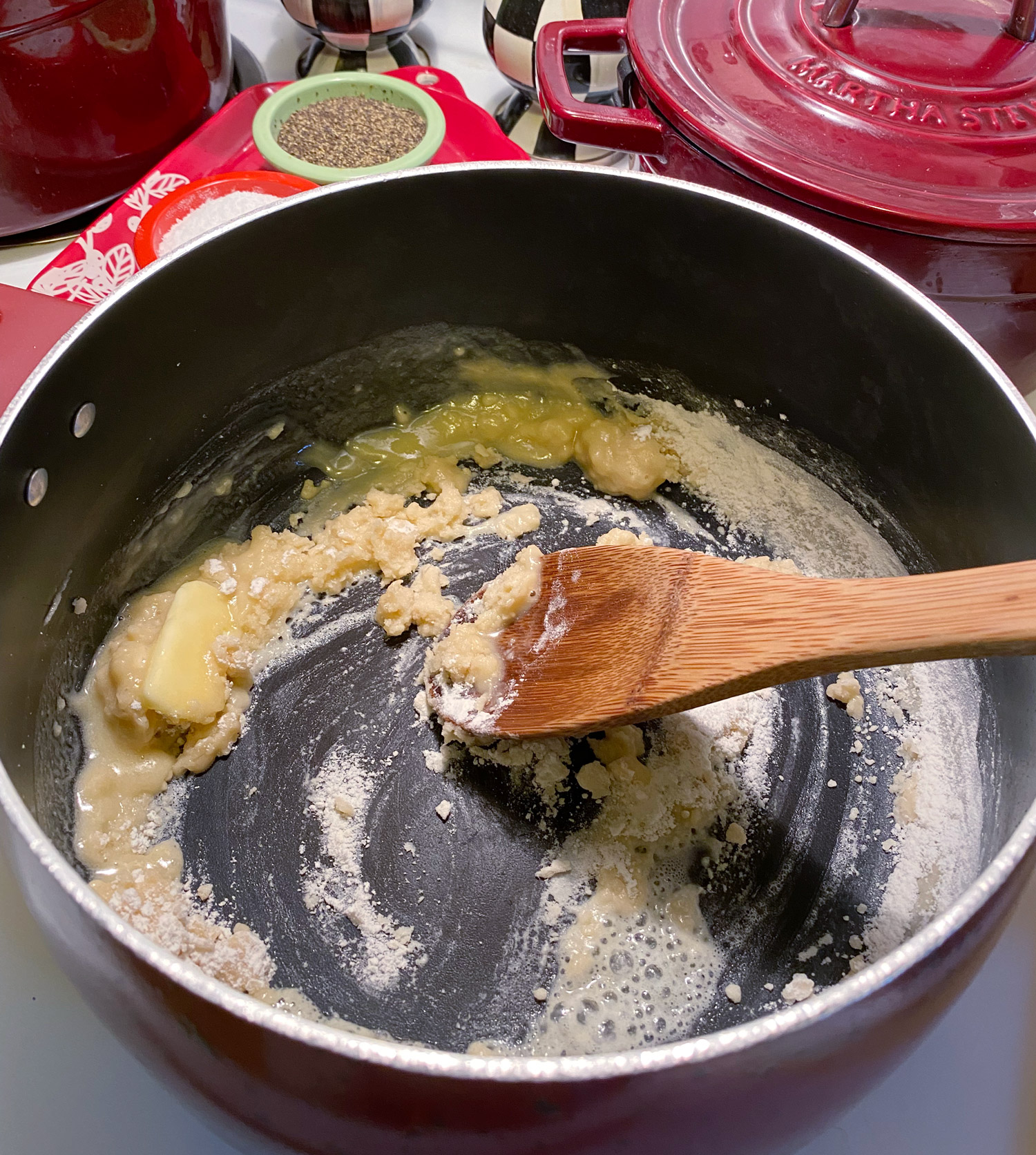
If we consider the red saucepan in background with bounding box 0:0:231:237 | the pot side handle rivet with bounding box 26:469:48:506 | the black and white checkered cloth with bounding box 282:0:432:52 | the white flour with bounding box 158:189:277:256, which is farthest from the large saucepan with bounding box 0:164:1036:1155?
the black and white checkered cloth with bounding box 282:0:432:52

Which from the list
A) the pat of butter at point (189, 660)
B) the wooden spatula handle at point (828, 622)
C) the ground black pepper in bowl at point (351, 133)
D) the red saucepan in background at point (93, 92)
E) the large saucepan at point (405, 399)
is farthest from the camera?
the ground black pepper in bowl at point (351, 133)

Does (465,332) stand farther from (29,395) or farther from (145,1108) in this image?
(145,1108)

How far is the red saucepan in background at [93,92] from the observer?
3.30 ft

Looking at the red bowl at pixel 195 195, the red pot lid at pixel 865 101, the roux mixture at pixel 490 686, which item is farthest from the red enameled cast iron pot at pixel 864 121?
the red bowl at pixel 195 195

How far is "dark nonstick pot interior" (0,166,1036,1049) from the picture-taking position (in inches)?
30.7

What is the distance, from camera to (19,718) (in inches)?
29.3

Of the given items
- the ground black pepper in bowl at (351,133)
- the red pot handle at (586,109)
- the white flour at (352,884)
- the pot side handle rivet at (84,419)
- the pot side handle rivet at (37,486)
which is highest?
the red pot handle at (586,109)

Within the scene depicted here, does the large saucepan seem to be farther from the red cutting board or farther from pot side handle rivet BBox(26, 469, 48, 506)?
the red cutting board

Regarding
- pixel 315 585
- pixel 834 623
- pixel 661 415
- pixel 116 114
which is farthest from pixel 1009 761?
pixel 116 114

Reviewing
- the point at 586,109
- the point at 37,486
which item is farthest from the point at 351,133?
the point at 37,486

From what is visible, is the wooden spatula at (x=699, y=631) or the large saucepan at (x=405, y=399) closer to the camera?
the large saucepan at (x=405, y=399)

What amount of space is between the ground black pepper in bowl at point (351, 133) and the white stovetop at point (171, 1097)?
0.98 m

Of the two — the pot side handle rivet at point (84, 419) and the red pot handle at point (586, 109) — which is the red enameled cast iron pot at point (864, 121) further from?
the pot side handle rivet at point (84, 419)

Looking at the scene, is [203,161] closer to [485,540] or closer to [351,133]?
[351,133]
